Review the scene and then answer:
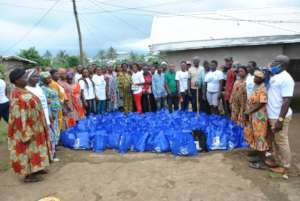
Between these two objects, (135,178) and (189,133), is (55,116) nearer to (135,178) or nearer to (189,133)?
(135,178)

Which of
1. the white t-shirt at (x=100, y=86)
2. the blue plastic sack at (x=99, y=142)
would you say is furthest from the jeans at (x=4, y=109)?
the white t-shirt at (x=100, y=86)

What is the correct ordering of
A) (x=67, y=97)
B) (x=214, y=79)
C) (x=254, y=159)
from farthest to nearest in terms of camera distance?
(x=214, y=79) → (x=67, y=97) → (x=254, y=159)

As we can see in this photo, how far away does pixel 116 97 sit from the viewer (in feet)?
31.9

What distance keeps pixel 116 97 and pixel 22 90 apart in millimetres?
5052

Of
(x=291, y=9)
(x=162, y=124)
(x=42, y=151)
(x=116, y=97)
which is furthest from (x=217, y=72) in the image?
(x=291, y=9)

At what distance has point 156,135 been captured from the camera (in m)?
6.49

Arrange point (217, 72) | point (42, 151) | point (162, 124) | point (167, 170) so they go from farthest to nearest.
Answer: point (217, 72)
point (162, 124)
point (167, 170)
point (42, 151)

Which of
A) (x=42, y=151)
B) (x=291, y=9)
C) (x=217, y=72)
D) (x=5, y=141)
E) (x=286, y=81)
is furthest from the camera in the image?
(x=291, y=9)

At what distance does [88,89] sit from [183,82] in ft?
8.63

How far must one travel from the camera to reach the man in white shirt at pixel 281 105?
4.64 metres

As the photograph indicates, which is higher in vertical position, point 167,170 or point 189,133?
point 189,133

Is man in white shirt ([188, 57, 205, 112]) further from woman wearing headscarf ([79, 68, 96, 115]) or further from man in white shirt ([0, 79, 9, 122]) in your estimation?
man in white shirt ([0, 79, 9, 122])

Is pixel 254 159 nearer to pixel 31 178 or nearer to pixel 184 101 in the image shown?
pixel 31 178

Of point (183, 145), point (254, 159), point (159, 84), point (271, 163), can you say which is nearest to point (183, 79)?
point (159, 84)
